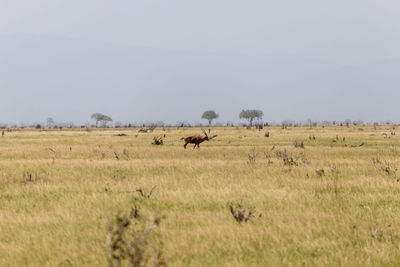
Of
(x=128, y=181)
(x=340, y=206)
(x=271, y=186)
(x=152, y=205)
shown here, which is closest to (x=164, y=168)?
(x=128, y=181)

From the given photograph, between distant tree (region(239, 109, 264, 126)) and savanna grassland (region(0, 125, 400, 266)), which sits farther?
distant tree (region(239, 109, 264, 126))

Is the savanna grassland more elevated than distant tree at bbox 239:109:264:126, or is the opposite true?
distant tree at bbox 239:109:264:126

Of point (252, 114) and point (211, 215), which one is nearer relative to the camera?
point (211, 215)

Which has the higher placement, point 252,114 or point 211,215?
point 252,114

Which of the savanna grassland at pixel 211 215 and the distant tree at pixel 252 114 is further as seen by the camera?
the distant tree at pixel 252 114

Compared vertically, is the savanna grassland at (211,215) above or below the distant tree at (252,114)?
below

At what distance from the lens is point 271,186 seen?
11.2m

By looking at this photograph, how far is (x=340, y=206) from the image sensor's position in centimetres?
858

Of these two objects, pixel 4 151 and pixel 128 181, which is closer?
pixel 128 181

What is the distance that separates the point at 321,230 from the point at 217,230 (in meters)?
1.80

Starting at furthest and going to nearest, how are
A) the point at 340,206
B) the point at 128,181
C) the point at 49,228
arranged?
the point at 128,181 < the point at 340,206 < the point at 49,228

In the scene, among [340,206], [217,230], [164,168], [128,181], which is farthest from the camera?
→ [164,168]

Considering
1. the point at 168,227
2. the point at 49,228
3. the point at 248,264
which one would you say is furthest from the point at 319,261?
the point at 49,228

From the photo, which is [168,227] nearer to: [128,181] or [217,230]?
[217,230]
